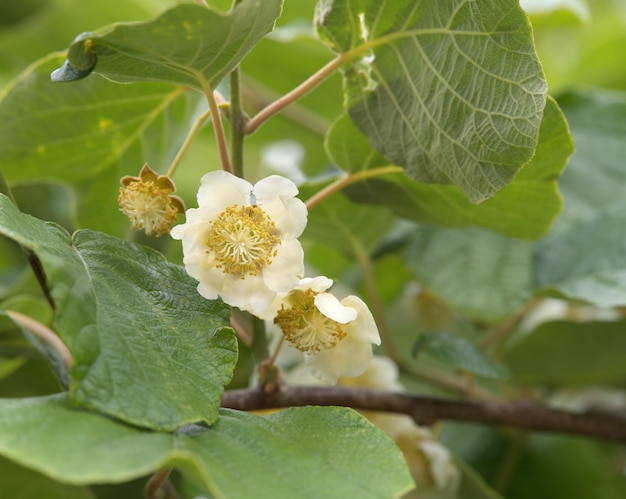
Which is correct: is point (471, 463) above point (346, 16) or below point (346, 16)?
below

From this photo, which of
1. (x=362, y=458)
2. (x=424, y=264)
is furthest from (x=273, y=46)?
(x=362, y=458)

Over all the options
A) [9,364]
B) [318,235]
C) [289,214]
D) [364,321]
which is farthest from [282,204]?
[9,364]

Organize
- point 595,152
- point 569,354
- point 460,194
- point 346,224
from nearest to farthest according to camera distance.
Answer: point 460,194, point 346,224, point 569,354, point 595,152

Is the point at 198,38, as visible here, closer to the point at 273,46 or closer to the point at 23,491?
the point at 23,491

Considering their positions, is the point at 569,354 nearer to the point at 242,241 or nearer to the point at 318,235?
the point at 318,235

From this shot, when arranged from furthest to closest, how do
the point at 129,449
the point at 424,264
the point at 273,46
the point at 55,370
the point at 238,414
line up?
the point at 273,46
the point at 424,264
the point at 55,370
the point at 238,414
the point at 129,449

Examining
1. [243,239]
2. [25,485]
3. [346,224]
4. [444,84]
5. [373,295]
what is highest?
[444,84]

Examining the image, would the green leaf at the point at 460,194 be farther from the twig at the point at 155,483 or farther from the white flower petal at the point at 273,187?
the twig at the point at 155,483

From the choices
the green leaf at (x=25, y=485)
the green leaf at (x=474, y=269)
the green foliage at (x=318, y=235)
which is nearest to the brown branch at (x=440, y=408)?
the green foliage at (x=318, y=235)
